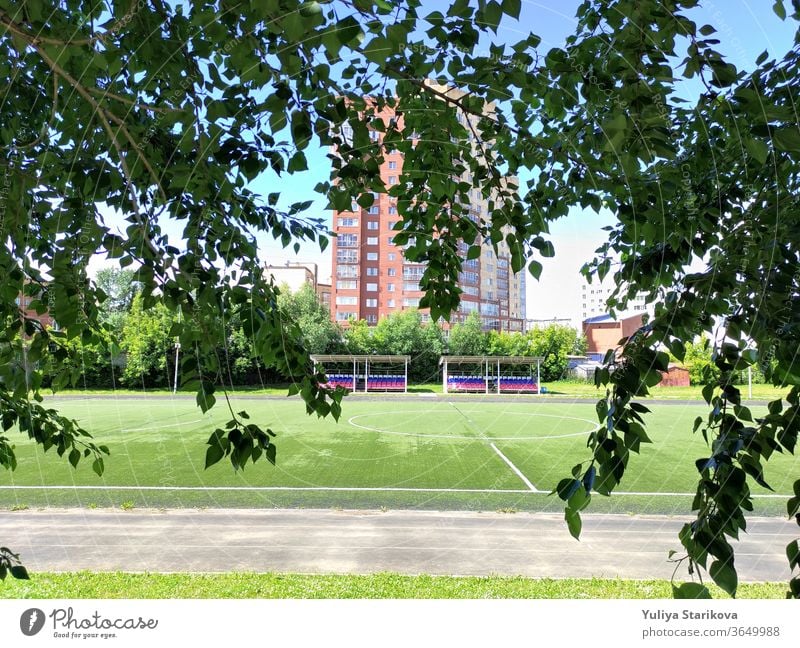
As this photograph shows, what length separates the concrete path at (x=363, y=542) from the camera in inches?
85.3

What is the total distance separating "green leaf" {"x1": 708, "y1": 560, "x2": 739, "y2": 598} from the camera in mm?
511

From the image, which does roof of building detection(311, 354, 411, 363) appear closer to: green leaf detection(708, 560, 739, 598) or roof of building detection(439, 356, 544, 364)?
roof of building detection(439, 356, 544, 364)

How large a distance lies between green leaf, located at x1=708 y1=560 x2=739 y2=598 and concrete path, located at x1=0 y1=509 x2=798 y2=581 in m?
1.74

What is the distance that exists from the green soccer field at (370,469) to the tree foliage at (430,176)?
0.54 m

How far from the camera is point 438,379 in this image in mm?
1140

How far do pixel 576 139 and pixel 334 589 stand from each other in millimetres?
1869

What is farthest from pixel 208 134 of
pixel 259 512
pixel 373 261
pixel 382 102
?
pixel 259 512


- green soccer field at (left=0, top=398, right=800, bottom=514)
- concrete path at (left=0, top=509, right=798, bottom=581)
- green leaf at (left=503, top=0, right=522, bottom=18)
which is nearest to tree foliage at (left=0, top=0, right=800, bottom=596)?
green leaf at (left=503, top=0, right=522, bottom=18)

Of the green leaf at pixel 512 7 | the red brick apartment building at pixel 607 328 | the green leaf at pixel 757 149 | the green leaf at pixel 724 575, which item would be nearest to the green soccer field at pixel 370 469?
the red brick apartment building at pixel 607 328

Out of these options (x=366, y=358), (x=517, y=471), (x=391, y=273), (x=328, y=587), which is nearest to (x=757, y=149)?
(x=391, y=273)

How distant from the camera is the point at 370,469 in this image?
5.11 meters

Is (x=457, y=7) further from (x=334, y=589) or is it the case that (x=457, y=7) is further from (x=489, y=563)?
(x=489, y=563)

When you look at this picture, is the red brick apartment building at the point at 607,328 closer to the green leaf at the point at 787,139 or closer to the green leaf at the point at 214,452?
the green leaf at the point at 787,139

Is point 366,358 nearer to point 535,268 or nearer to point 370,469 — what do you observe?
point 535,268
